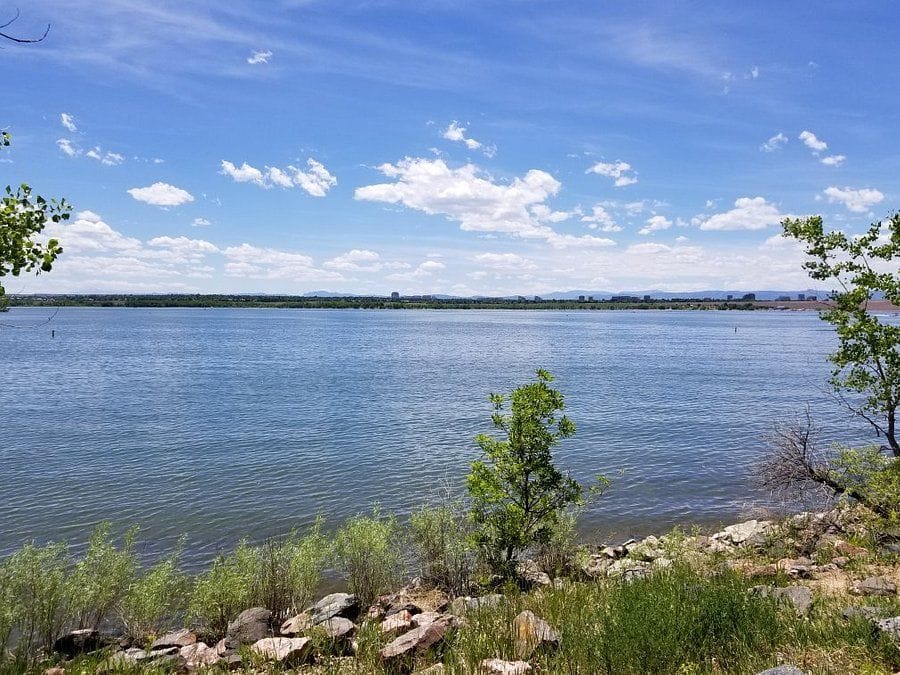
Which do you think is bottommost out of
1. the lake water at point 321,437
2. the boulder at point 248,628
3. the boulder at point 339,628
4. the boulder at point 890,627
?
the lake water at point 321,437

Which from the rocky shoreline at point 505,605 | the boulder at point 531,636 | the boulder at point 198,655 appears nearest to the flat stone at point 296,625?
the rocky shoreline at point 505,605

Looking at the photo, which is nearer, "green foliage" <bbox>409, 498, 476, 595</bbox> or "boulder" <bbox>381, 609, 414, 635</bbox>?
"boulder" <bbox>381, 609, 414, 635</bbox>

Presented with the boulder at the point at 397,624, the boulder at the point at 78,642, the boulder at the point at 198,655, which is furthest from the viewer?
the boulder at the point at 78,642

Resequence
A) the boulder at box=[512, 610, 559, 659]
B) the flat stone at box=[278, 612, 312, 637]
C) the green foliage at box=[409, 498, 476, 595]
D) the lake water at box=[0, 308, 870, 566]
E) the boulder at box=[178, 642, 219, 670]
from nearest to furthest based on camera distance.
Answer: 1. the boulder at box=[512, 610, 559, 659]
2. the boulder at box=[178, 642, 219, 670]
3. the flat stone at box=[278, 612, 312, 637]
4. the green foliage at box=[409, 498, 476, 595]
5. the lake water at box=[0, 308, 870, 566]

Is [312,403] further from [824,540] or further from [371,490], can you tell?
[824,540]

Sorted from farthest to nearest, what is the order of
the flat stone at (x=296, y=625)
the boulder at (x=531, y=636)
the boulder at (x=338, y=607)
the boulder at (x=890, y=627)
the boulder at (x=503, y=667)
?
the boulder at (x=338, y=607)
the flat stone at (x=296, y=625)
the boulder at (x=531, y=636)
the boulder at (x=503, y=667)
the boulder at (x=890, y=627)

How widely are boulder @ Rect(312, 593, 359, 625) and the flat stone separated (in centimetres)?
23

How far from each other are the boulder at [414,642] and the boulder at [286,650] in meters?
1.85

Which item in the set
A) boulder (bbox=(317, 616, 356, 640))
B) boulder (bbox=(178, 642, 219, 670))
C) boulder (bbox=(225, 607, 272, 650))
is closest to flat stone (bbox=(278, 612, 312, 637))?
boulder (bbox=(225, 607, 272, 650))

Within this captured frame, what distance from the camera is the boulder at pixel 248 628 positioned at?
13.4 metres

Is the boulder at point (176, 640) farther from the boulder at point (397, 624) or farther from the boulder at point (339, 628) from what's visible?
the boulder at point (397, 624)

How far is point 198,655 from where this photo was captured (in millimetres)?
12625

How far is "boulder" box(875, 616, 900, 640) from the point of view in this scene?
7994 mm

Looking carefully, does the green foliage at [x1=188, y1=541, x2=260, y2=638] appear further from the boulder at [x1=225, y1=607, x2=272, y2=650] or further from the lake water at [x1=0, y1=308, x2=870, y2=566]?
the lake water at [x1=0, y1=308, x2=870, y2=566]
